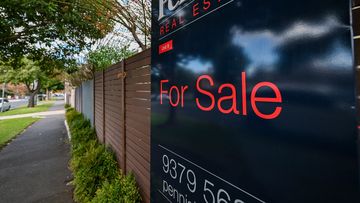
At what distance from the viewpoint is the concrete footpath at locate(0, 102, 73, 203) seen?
14.0 feet

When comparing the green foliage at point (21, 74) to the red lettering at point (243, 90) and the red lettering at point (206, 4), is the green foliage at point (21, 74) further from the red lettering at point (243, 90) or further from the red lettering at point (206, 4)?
the red lettering at point (243, 90)

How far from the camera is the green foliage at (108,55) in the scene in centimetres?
606

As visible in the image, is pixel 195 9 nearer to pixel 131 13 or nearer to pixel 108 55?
pixel 131 13

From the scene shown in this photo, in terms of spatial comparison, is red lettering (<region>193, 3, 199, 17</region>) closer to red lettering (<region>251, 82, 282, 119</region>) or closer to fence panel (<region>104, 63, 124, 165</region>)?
red lettering (<region>251, 82, 282, 119</region>)

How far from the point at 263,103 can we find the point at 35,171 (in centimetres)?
592

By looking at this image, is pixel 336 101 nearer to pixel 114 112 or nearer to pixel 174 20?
pixel 174 20

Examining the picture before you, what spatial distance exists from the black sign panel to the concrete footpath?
3395 mm

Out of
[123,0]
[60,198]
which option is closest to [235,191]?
[123,0]

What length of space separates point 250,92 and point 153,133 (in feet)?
3.98

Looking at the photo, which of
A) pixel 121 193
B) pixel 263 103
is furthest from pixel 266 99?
pixel 121 193

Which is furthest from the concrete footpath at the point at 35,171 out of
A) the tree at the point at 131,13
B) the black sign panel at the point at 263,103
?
the black sign panel at the point at 263,103

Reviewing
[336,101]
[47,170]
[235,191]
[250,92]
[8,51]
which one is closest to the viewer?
[336,101]

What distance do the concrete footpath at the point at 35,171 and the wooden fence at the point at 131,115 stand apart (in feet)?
3.98

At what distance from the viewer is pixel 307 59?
827 millimetres
